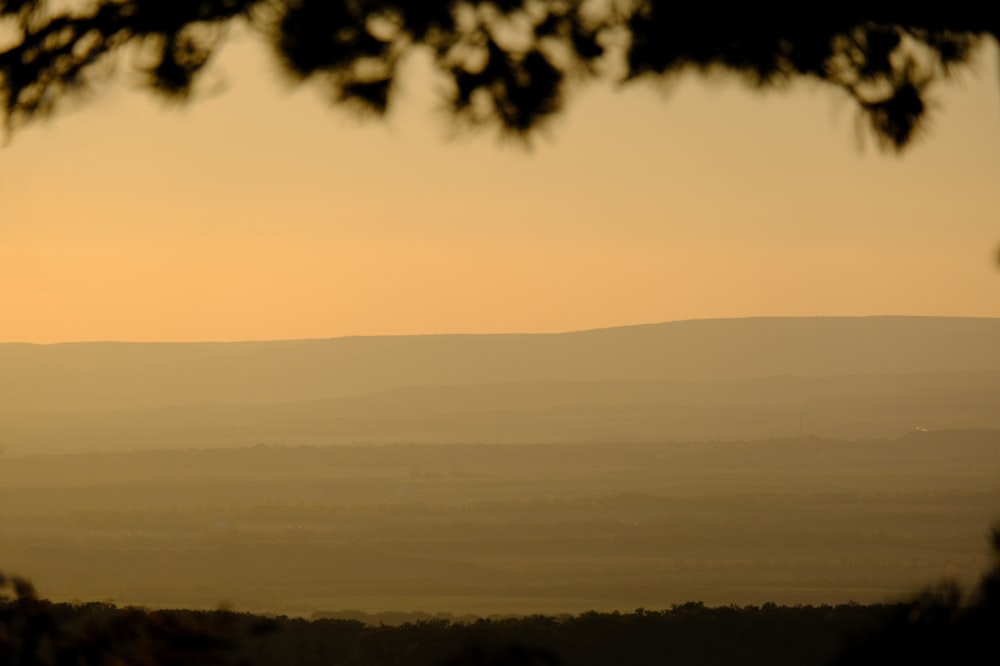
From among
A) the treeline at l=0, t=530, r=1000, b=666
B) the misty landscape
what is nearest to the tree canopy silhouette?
the treeline at l=0, t=530, r=1000, b=666

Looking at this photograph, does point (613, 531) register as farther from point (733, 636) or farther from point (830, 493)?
point (733, 636)

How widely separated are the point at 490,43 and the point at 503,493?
4656 inches

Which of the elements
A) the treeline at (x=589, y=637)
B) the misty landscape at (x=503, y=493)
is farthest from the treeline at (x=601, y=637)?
the misty landscape at (x=503, y=493)

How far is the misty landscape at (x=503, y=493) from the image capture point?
8294 centimetres

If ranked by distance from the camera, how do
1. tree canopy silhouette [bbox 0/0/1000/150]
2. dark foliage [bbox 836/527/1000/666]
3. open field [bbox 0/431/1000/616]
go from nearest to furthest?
1. dark foliage [bbox 836/527/1000/666]
2. tree canopy silhouette [bbox 0/0/1000/150]
3. open field [bbox 0/431/1000/616]

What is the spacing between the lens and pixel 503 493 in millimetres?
125312

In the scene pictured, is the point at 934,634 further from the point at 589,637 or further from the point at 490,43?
the point at 589,637

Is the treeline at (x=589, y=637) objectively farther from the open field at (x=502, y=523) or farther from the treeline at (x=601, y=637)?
the open field at (x=502, y=523)

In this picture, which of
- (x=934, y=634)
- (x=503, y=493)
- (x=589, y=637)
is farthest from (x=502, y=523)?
(x=934, y=634)

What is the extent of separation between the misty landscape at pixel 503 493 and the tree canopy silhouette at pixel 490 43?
5390 centimetres

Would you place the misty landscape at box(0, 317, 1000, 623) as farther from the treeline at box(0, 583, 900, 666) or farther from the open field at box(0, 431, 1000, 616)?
the treeline at box(0, 583, 900, 666)

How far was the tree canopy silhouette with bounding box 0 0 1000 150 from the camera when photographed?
7.65 m

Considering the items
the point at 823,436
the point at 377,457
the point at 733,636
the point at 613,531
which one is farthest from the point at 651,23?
the point at 823,436

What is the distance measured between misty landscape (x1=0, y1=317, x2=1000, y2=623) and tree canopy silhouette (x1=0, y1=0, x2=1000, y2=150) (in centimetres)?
5390
